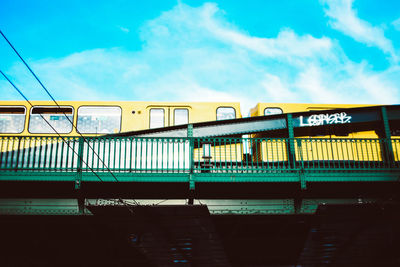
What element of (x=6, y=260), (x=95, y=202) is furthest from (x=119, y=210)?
(x=6, y=260)

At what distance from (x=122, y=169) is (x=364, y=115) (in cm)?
→ 843

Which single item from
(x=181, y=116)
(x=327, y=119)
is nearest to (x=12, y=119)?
(x=181, y=116)

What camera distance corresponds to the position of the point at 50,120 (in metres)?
14.9

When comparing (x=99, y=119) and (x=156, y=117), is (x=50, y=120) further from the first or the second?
(x=156, y=117)

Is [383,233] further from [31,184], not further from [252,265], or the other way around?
[31,184]

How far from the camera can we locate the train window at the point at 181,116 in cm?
1520

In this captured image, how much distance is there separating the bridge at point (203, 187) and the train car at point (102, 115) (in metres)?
2.21

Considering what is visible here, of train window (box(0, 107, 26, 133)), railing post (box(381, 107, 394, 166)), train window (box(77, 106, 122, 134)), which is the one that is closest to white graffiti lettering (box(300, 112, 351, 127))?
railing post (box(381, 107, 394, 166))

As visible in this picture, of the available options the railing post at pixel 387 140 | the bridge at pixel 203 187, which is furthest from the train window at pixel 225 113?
the railing post at pixel 387 140

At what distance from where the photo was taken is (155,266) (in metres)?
14.0

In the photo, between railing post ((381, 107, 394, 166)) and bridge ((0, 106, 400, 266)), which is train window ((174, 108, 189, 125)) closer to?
bridge ((0, 106, 400, 266))

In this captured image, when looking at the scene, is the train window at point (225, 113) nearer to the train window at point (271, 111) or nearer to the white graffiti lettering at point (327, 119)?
the train window at point (271, 111)

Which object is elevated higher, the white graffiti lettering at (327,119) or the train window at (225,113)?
the train window at (225,113)

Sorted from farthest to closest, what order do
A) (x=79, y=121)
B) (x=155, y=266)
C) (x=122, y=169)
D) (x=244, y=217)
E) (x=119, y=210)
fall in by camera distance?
(x=79, y=121) → (x=155, y=266) → (x=244, y=217) → (x=119, y=210) → (x=122, y=169)
